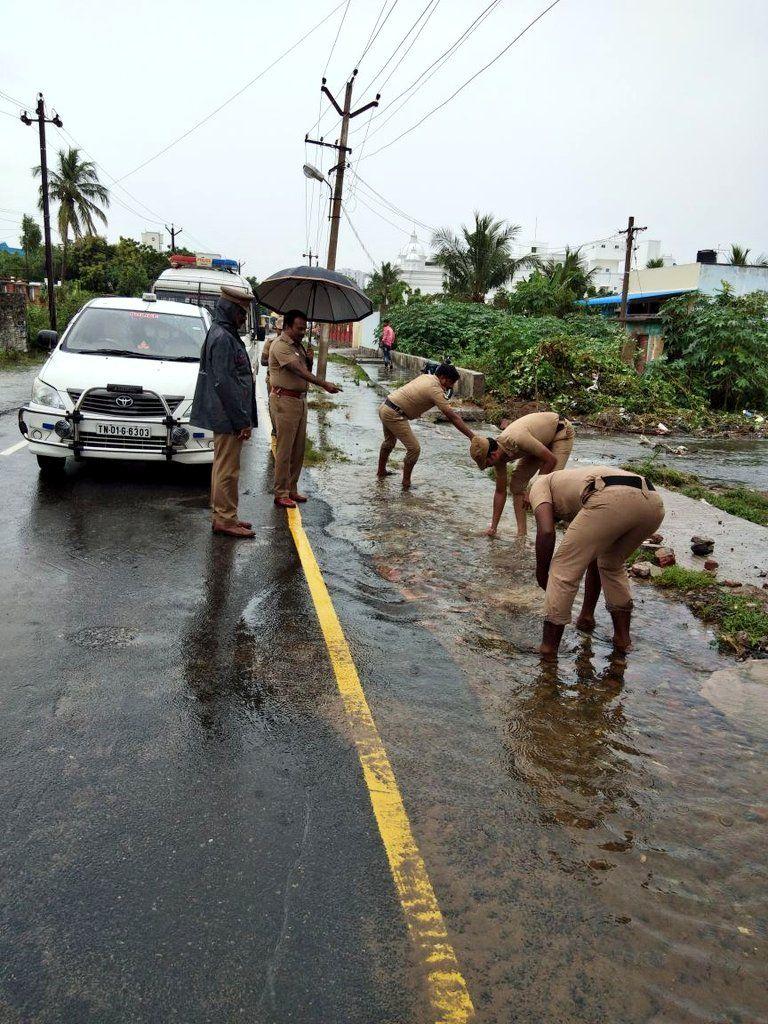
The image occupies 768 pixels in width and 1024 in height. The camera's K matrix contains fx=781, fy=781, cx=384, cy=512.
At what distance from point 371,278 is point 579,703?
69068 millimetres

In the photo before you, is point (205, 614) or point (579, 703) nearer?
point (579, 703)

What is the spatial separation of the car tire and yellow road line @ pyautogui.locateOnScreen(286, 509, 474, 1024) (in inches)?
191

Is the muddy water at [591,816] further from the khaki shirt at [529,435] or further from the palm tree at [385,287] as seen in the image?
the palm tree at [385,287]

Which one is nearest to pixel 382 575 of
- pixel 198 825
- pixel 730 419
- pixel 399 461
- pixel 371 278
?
pixel 198 825

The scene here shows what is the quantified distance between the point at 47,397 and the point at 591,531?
5.48m

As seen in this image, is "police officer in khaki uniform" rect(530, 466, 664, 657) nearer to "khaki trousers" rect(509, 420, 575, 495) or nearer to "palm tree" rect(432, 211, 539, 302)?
"khaki trousers" rect(509, 420, 575, 495)

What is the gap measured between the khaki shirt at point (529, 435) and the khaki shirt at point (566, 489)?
4.41 ft

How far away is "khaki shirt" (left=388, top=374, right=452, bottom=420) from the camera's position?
326 inches

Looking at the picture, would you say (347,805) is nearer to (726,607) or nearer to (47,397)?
(726,607)

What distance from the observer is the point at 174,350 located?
8.58 meters

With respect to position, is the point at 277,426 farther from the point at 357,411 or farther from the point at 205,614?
the point at 357,411

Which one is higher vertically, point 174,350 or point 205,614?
point 174,350

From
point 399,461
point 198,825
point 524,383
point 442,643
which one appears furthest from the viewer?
point 524,383

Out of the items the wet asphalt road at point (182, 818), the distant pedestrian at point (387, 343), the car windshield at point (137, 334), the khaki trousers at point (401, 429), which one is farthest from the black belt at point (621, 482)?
the distant pedestrian at point (387, 343)
